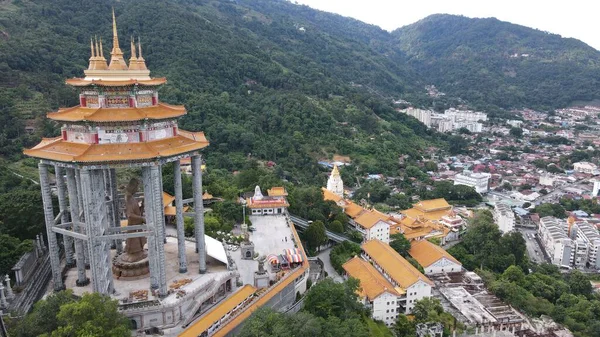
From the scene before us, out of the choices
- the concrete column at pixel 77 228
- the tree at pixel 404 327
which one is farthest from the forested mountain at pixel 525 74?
the concrete column at pixel 77 228

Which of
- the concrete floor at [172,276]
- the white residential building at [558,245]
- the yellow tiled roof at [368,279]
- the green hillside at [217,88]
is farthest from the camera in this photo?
the green hillside at [217,88]

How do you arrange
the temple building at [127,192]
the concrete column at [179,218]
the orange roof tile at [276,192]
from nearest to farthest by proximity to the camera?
the temple building at [127,192], the concrete column at [179,218], the orange roof tile at [276,192]

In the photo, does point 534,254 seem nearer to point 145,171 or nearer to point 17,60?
point 145,171

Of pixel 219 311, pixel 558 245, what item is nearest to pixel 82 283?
pixel 219 311

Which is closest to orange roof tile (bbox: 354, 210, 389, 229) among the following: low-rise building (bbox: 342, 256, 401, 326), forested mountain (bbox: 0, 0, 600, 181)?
low-rise building (bbox: 342, 256, 401, 326)

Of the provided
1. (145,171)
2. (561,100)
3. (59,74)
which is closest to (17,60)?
(59,74)

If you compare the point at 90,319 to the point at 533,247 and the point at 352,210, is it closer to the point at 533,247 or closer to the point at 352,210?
the point at 352,210

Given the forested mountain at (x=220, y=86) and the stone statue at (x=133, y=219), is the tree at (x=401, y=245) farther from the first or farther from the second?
the forested mountain at (x=220, y=86)
